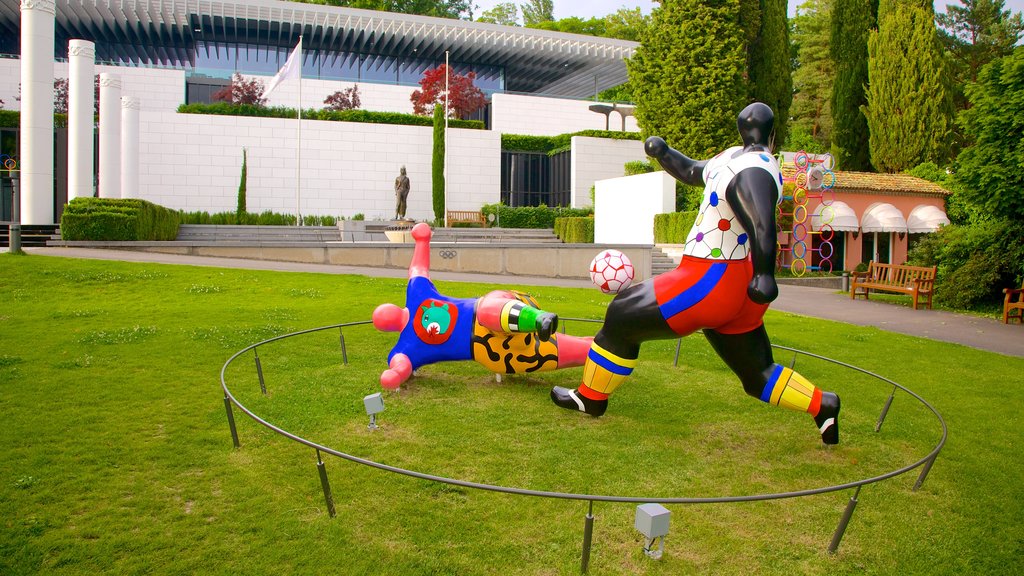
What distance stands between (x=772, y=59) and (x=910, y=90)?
652cm

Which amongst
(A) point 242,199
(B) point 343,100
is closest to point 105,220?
(A) point 242,199

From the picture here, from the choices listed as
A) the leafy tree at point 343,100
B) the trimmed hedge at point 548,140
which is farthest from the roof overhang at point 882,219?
the leafy tree at point 343,100

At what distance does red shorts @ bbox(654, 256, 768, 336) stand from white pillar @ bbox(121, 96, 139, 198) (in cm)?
2724

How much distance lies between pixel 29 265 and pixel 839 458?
556 inches

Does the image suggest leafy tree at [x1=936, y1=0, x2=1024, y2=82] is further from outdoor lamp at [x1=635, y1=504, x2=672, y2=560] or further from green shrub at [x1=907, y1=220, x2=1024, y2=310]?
outdoor lamp at [x1=635, y1=504, x2=672, y2=560]

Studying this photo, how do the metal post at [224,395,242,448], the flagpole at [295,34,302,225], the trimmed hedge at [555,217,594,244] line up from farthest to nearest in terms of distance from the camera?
the flagpole at [295,34,302,225] → the trimmed hedge at [555,217,594,244] → the metal post at [224,395,242,448]

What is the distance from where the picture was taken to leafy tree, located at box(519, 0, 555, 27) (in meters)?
67.4

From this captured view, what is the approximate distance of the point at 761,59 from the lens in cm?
2634

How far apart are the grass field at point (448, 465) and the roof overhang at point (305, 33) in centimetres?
3218

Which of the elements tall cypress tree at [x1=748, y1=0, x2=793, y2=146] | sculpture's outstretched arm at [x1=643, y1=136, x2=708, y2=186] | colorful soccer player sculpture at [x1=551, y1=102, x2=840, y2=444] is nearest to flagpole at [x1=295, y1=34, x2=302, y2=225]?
tall cypress tree at [x1=748, y1=0, x2=793, y2=146]

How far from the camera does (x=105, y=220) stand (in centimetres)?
1742

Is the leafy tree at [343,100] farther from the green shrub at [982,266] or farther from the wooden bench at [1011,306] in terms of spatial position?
the wooden bench at [1011,306]

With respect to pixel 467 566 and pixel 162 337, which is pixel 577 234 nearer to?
pixel 162 337

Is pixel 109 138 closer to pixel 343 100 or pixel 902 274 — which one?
pixel 343 100
